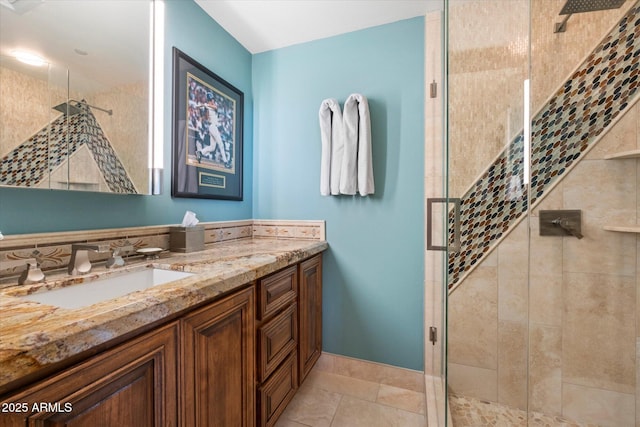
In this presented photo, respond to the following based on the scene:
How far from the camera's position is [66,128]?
0.96 m

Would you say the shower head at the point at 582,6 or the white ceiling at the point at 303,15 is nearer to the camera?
the shower head at the point at 582,6

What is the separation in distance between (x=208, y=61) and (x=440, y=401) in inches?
96.3

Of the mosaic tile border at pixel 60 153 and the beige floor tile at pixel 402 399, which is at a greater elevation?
the mosaic tile border at pixel 60 153

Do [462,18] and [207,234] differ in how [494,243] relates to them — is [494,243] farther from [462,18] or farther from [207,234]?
[207,234]

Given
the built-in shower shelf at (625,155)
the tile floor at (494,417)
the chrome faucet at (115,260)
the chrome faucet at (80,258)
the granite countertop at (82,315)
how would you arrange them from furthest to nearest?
the tile floor at (494,417) → the built-in shower shelf at (625,155) → the chrome faucet at (115,260) → the chrome faucet at (80,258) → the granite countertop at (82,315)

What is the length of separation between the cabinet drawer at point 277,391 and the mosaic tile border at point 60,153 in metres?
1.10

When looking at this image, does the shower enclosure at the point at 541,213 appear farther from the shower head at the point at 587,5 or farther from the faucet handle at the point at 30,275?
the faucet handle at the point at 30,275

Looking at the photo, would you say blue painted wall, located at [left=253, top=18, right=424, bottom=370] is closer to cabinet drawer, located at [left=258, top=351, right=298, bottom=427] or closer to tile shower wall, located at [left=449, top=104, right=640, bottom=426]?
tile shower wall, located at [left=449, top=104, right=640, bottom=426]

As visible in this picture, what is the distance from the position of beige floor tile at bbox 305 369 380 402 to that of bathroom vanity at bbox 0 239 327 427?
0.40 metres

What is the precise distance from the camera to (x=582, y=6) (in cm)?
124

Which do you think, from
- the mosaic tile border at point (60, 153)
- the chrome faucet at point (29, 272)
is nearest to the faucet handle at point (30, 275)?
the chrome faucet at point (29, 272)

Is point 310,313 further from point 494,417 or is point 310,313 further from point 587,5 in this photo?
point 587,5

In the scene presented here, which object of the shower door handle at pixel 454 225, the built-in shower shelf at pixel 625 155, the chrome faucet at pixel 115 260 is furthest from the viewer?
the shower door handle at pixel 454 225

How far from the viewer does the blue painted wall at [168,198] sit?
35.9 inches
